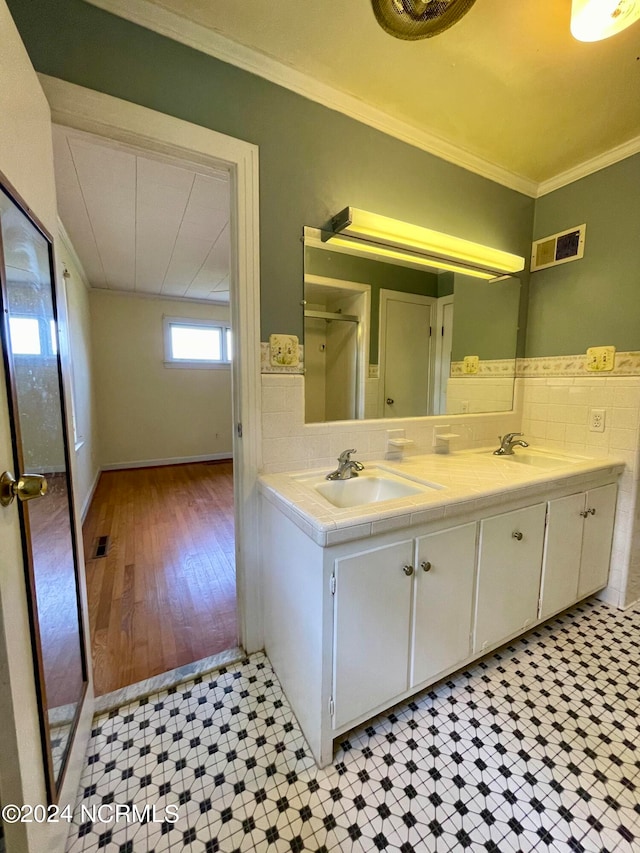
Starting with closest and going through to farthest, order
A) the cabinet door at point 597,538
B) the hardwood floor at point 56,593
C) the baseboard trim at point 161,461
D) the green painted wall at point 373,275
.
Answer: the hardwood floor at point 56,593 < the green painted wall at point 373,275 < the cabinet door at point 597,538 < the baseboard trim at point 161,461

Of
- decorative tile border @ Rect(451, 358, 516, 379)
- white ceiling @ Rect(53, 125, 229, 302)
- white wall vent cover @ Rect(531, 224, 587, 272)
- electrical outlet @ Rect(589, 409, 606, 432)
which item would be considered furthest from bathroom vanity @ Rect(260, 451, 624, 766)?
white ceiling @ Rect(53, 125, 229, 302)

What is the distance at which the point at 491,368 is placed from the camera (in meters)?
2.27

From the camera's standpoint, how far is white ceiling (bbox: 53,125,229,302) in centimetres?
188

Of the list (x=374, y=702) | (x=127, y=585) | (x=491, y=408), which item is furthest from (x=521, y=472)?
(x=127, y=585)

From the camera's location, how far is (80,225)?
2770 millimetres

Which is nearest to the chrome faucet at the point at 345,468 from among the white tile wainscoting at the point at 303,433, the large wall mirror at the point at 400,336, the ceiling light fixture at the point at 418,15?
the white tile wainscoting at the point at 303,433

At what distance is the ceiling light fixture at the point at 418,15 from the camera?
1.06m

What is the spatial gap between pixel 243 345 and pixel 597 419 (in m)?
2.01

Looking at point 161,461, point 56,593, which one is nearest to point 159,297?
point 161,461

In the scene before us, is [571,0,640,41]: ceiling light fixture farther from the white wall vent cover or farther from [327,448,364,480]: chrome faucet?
[327,448,364,480]: chrome faucet

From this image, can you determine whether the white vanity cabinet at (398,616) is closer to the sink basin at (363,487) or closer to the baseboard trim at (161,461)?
the sink basin at (363,487)

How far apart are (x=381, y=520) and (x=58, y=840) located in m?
1.15

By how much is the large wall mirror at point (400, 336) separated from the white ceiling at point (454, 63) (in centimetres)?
61

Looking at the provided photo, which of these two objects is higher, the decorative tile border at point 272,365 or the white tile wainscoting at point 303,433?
the decorative tile border at point 272,365
